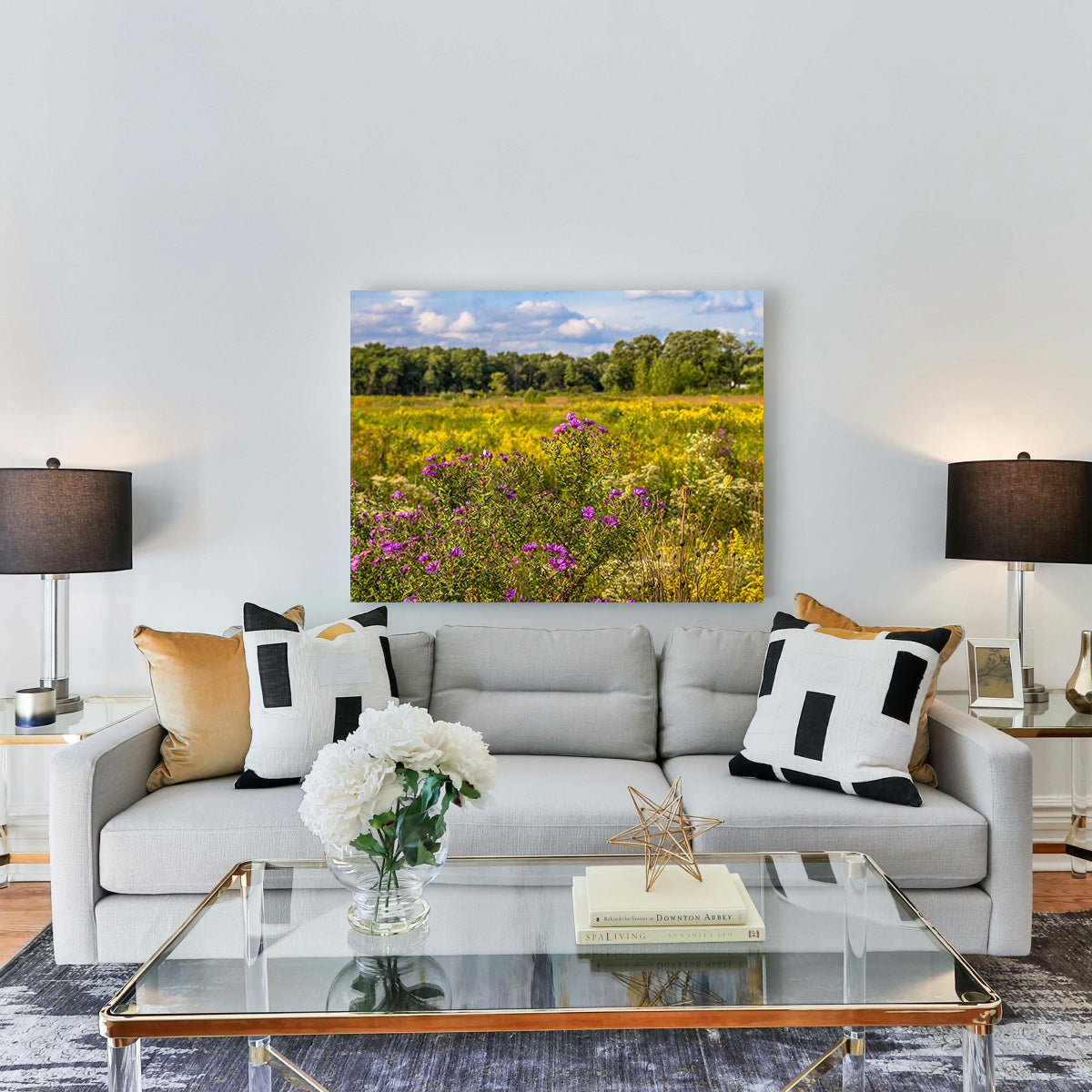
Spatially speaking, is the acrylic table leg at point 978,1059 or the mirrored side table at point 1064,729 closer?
the acrylic table leg at point 978,1059

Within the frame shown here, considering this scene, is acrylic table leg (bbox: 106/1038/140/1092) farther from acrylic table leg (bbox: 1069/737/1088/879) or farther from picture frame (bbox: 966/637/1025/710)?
acrylic table leg (bbox: 1069/737/1088/879)

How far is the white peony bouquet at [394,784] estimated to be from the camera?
1471 mm

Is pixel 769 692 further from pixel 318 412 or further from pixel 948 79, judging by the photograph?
pixel 948 79

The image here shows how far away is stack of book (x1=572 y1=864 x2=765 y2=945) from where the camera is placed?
1500 mm

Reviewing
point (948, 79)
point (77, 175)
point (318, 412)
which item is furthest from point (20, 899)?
point (948, 79)

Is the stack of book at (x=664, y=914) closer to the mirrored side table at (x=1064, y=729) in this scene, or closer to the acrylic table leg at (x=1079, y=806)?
the mirrored side table at (x=1064, y=729)

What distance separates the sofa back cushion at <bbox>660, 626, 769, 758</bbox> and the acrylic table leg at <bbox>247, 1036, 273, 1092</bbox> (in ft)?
4.67

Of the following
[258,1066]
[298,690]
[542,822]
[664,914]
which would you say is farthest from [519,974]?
[298,690]

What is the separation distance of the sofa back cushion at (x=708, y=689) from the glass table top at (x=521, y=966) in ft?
2.89

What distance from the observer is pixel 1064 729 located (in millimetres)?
2529

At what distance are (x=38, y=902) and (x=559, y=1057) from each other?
5.89 feet

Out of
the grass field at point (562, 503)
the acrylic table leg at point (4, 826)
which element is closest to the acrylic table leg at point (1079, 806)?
the grass field at point (562, 503)

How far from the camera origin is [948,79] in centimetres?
300

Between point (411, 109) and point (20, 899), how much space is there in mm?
2823
